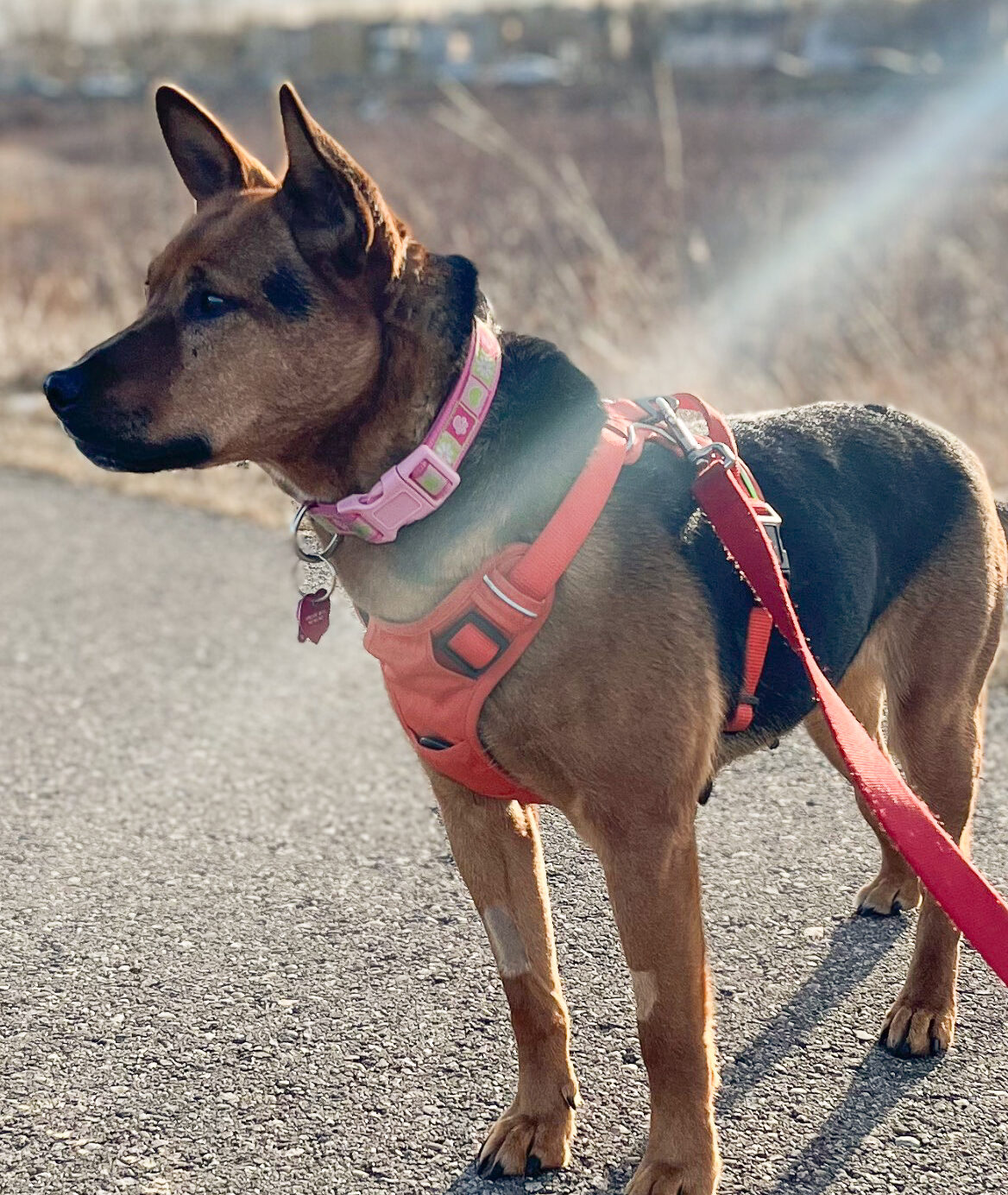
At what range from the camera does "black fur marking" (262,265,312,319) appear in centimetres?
250

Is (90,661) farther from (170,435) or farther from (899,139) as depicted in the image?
(899,139)

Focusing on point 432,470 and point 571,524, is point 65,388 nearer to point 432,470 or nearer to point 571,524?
A: point 432,470

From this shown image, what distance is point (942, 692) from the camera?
3062 mm

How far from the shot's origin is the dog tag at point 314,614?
278cm

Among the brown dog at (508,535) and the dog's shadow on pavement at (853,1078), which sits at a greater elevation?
the brown dog at (508,535)

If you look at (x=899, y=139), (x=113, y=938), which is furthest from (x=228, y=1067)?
(x=899, y=139)

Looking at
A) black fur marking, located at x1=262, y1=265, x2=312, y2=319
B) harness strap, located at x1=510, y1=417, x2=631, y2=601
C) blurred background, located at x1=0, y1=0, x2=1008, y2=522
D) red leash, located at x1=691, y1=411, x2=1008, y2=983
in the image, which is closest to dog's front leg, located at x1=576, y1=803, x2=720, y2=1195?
red leash, located at x1=691, y1=411, x2=1008, y2=983

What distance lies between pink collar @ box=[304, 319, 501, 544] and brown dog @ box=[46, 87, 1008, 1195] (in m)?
0.03

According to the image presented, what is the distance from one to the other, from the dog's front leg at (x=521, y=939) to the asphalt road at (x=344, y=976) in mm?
120

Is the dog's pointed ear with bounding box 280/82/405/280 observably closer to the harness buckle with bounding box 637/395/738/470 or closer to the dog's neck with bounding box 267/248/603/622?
the dog's neck with bounding box 267/248/603/622

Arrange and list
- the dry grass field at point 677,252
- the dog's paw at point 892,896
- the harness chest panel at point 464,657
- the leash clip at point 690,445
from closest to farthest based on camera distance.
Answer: the harness chest panel at point 464,657
the leash clip at point 690,445
the dog's paw at point 892,896
the dry grass field at point 677,252

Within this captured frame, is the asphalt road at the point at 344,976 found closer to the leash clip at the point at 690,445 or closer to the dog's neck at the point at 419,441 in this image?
the dog's neck at the point at 419,441

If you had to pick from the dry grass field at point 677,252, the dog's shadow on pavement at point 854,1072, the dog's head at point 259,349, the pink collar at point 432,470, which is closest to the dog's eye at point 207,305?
the dog's head at point 259,349

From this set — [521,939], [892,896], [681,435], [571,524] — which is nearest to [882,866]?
[892,896]
